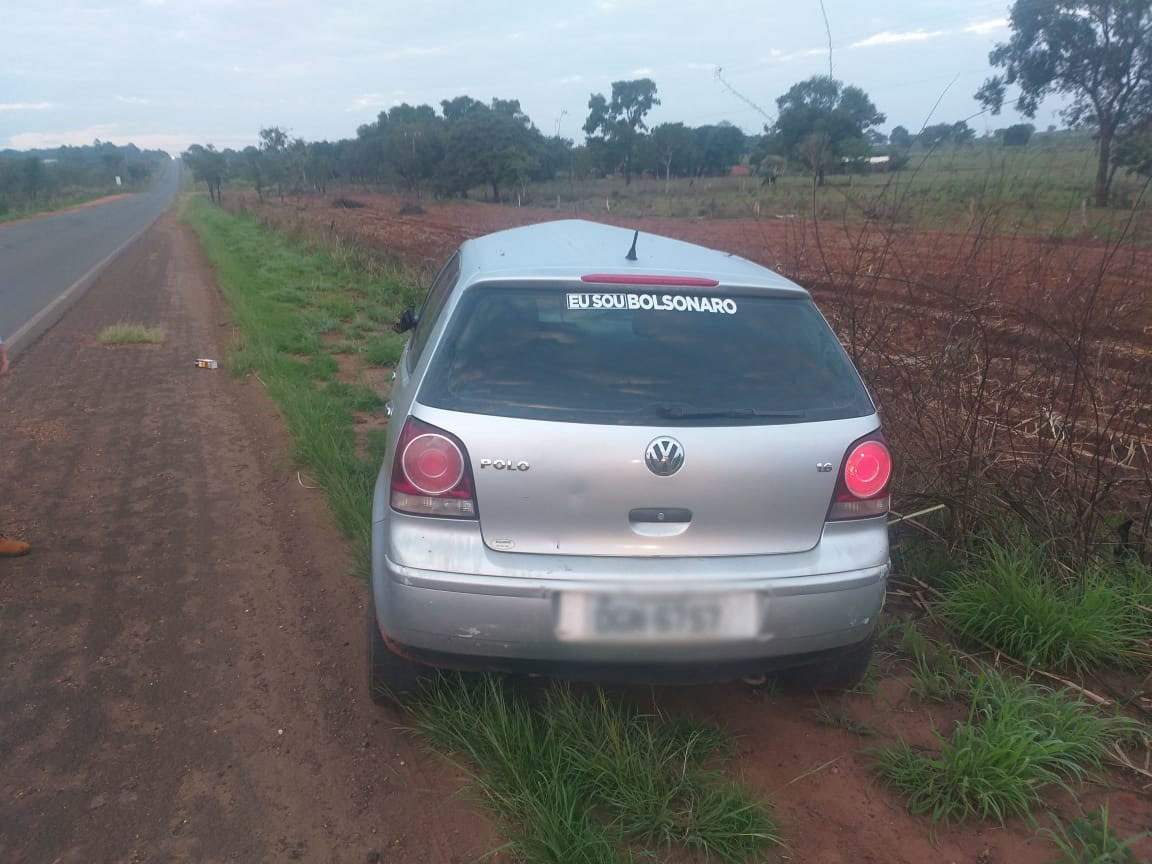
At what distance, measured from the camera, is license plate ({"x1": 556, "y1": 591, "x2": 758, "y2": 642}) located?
101 inches

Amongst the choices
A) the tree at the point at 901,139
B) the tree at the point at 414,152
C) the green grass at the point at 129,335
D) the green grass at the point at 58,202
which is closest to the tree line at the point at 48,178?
the green grass at the point at 58,202

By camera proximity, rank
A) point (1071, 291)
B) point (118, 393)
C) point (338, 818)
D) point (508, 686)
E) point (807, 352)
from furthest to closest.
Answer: point (118, 393)
point (1071, 291)
point (508, 686)
point (807, 352)
point (338, 818)

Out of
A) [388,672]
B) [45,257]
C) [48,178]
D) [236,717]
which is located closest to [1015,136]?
[388,672]

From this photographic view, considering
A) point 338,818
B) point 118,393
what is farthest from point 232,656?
point 118,393

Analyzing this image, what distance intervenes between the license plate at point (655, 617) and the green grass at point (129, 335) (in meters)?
9.25

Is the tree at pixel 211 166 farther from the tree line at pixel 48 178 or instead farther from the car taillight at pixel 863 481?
the car taillight at pixel 863 481

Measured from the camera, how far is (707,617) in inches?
103

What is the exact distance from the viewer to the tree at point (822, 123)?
570 centimetres

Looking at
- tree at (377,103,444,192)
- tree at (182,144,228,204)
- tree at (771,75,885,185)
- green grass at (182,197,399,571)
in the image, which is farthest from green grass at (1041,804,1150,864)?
tree at (182,144,228,204)

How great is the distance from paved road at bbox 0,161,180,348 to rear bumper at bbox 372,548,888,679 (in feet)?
27.7

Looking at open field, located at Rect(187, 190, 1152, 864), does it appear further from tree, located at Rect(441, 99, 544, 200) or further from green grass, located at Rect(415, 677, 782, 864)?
tree, located at Rect(441, 99, 544, 200)

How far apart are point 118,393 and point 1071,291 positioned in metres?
7.46

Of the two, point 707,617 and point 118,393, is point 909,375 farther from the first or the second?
point 118,393

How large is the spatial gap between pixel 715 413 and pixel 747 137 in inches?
168
